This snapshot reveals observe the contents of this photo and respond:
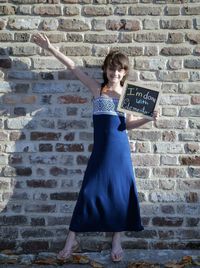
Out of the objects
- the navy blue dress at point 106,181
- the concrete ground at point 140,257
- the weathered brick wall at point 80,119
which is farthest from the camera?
the weathered brick wall at point 80,119

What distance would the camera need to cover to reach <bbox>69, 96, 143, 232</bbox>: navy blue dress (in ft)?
10.6

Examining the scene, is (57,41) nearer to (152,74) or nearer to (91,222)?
(152,74)

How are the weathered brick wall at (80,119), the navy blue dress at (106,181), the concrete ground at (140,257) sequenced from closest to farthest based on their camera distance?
the navy blue dress at (106,181) < the concrete ground at (140,257) < the weathered brick wall at (80,119)

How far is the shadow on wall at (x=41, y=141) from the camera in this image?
11.7ft

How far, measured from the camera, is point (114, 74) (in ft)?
10.8

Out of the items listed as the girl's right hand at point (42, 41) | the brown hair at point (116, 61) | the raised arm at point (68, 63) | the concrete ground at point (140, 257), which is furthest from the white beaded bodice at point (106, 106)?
the concrete ground at point (140, 257)

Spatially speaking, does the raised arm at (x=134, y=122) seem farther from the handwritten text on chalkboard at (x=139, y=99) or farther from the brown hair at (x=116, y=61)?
the brown hair at (x=116, y=61)

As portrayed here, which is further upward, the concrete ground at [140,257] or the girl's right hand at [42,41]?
the girl's right hand at [42,41]

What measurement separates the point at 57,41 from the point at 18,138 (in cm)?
87

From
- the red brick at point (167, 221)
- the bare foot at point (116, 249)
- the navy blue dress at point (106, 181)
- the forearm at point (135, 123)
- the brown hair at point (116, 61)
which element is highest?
the brown hair at point (116, 61)

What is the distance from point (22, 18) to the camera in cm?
354

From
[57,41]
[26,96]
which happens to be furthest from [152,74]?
[26,96]

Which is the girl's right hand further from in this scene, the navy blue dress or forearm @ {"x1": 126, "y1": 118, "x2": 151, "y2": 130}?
forearm @ {"x1": 126, "y1": 118, "x2": 151, "y2": 130}

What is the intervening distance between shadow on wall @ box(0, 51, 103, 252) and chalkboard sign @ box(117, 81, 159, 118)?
431 mm
